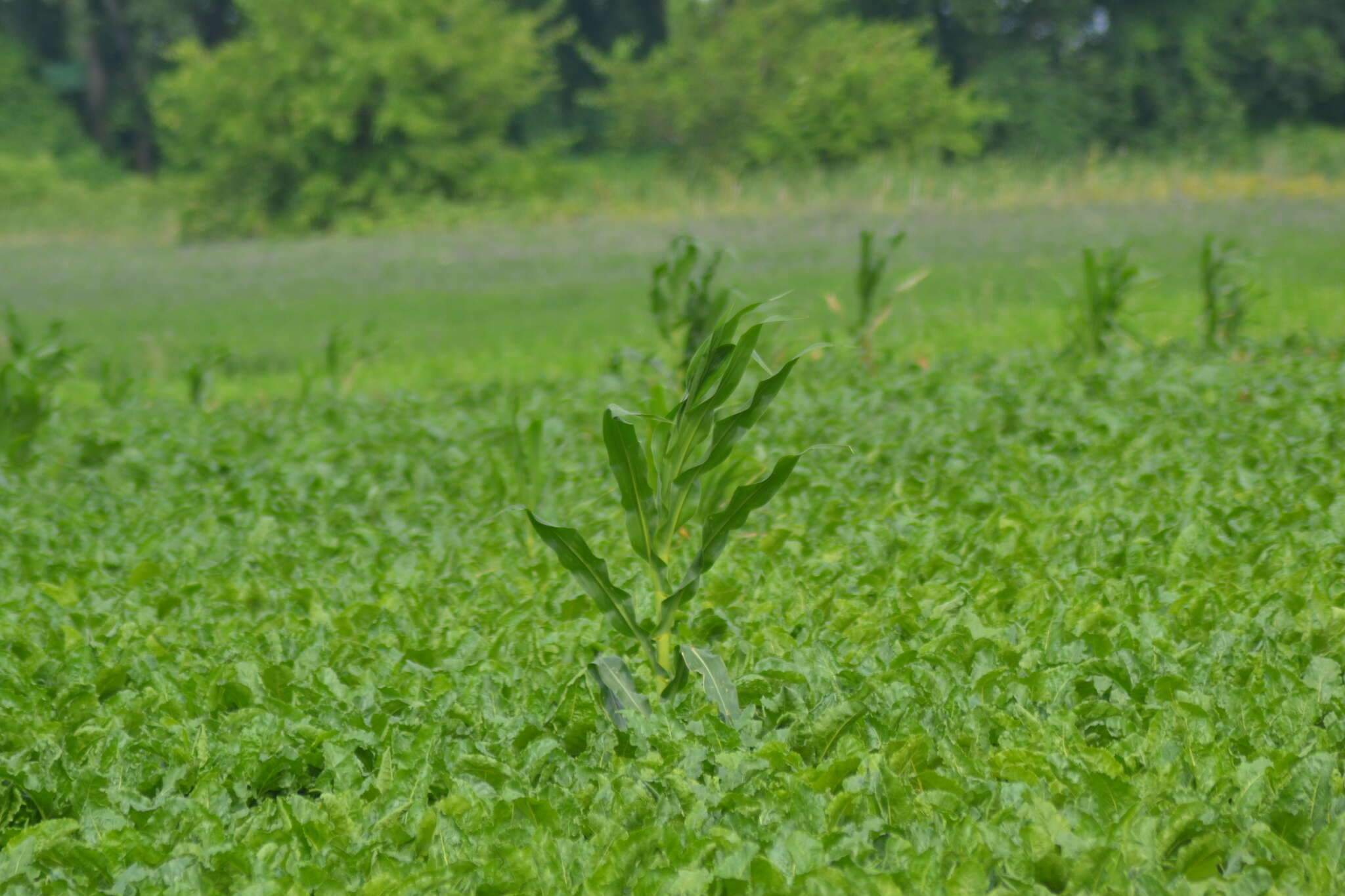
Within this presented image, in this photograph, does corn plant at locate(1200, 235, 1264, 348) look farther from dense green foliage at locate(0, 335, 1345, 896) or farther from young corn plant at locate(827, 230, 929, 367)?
dense green foliage at locate(0, 335, 1345, 896)

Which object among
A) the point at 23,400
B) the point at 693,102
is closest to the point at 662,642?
the point at 23,400

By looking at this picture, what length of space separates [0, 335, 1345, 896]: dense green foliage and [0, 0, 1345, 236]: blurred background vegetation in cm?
2286

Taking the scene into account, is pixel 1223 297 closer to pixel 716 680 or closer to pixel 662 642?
pixel 662 642

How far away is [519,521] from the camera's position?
572cm

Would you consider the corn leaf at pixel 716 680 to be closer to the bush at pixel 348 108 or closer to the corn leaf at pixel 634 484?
the corn leaf at pixel 634 484

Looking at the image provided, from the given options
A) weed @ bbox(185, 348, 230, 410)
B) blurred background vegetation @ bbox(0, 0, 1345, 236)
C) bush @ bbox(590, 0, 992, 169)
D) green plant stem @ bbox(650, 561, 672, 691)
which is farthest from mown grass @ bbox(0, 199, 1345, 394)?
bush @ bbox(590, 0, 992, 169)

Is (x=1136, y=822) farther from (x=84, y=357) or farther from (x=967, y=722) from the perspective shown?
(x=84, y=357)

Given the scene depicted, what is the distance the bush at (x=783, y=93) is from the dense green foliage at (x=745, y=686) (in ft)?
91.8

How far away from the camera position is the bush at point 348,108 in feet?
107

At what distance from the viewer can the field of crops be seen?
8.77 ft

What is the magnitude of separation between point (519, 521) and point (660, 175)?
28935 millimetres

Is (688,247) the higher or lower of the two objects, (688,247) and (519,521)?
the higher

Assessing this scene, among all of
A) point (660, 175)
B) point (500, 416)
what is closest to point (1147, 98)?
point (660, 175)

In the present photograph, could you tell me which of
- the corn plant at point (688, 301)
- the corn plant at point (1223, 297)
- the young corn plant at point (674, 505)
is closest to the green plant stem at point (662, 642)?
the young corn plant at point (674, 505)
